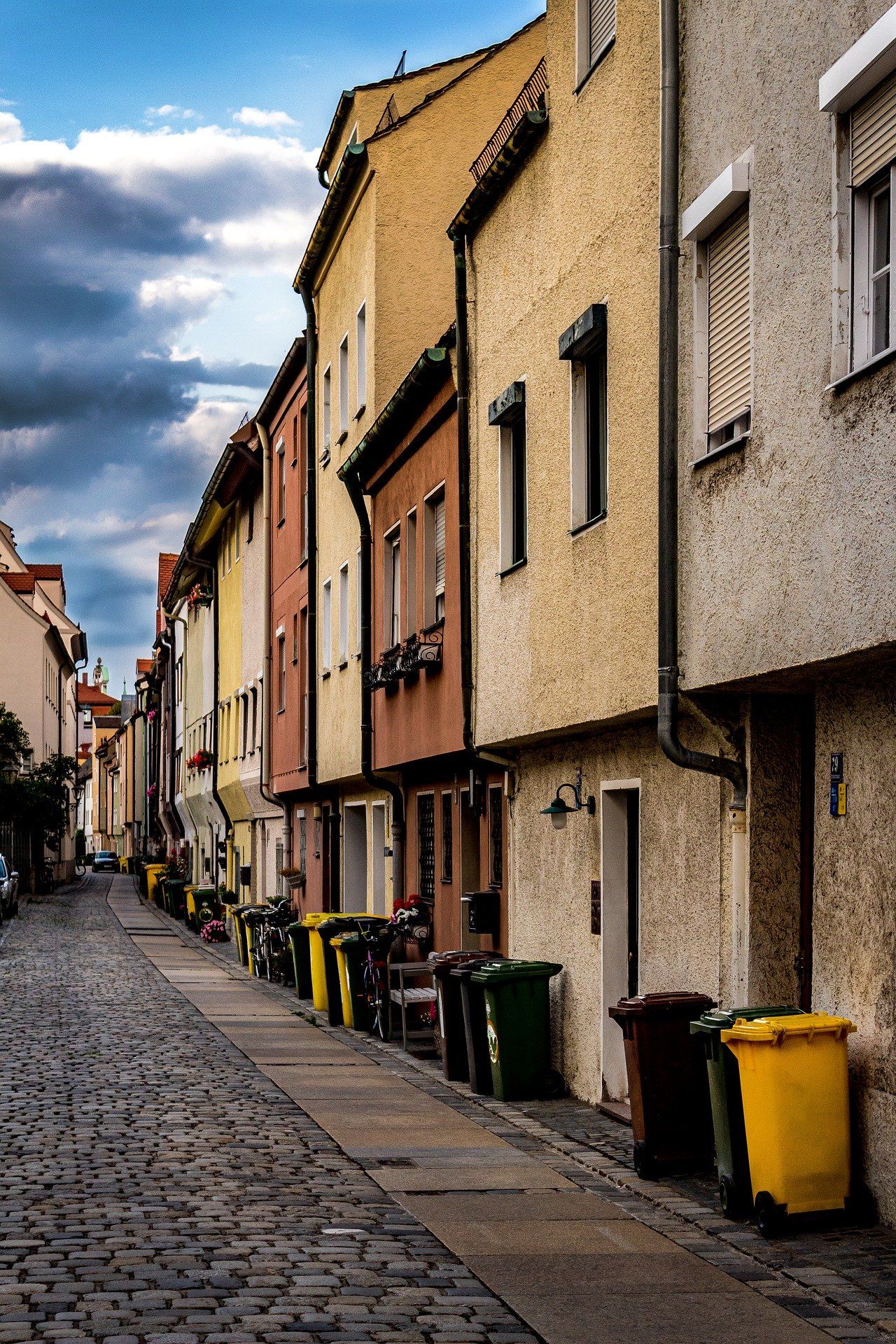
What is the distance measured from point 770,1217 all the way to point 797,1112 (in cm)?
50

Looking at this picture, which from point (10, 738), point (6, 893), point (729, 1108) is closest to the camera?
point (729, 1108)

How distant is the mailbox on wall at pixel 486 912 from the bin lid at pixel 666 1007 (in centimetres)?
664

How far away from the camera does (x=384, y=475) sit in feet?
67.7

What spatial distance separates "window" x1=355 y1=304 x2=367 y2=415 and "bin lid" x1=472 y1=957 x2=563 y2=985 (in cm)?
1094

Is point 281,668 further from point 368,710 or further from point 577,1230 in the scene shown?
point 577,1230

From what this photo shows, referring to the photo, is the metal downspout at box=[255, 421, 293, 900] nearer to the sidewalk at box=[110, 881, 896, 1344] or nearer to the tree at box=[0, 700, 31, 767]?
the sidewalk at box=[110, 881, 896, 1344]

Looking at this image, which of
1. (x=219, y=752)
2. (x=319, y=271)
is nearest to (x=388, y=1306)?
(x=319, y=271)

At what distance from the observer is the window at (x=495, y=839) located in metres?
16.8

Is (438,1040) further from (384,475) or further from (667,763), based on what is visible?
(384,475)

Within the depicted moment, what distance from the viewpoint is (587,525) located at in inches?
475

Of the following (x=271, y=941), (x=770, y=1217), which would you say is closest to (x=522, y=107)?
(x=770, y=1217)

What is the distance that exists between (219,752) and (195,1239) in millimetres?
34081

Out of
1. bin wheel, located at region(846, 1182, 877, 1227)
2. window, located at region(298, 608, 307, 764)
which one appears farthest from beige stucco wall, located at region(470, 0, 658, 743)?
window, located at region(298, 608, 307, 764)

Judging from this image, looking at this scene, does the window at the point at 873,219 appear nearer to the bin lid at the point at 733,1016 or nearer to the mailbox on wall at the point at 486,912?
the bin lid at the point at 733,1016
